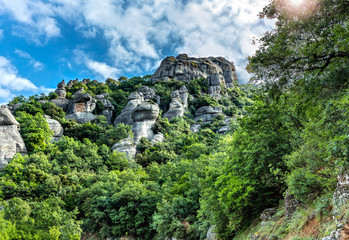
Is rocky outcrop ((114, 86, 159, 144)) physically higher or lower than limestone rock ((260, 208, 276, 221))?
higher

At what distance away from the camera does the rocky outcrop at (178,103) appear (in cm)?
Result: 6294

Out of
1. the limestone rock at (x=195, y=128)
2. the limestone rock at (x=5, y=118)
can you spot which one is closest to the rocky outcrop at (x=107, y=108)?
the limestone rock at (x=195, y=128)

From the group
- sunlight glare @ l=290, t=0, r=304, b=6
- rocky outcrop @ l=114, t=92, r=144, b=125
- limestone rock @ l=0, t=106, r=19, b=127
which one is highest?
rocky outcrop @ l=114, t=92, r=144, b=125

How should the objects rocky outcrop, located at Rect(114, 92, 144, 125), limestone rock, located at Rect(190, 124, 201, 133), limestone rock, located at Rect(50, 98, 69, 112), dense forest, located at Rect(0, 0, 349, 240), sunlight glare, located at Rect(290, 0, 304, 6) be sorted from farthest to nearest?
limestone rock, located at Rect(50, 98, 69, 112)
limestone rock, located at Rect(190, 124, 201, 133)
rocky outcrop, located at Rect(114, 92, 144, 125)
sunlight glare, located at Rect(290, 0, 304, 6)
dense forest, located at Rect(0, 0, 349, 240)

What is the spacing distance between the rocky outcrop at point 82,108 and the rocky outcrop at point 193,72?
102 feet

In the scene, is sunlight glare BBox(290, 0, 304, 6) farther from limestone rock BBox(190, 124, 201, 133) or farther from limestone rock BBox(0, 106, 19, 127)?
limestone rock BBox(190, 124, 201, 133)

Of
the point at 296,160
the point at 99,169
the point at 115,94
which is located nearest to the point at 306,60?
the point at 296,160

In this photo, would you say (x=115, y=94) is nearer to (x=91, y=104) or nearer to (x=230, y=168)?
(x=91, y=104)

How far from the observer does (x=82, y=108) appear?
193 ft

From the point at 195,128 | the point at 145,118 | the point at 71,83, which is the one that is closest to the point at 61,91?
the point at 71,83

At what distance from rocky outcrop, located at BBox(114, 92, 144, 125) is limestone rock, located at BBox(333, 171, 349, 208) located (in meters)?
51.9

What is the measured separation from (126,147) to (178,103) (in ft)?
82.0

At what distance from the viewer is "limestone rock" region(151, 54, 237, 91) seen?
85375 mm

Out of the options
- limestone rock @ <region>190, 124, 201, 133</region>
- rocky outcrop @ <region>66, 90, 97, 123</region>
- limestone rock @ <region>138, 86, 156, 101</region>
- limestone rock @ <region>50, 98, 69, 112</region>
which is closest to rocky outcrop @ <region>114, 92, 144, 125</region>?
limestone rock @ <region>138, 86, 156, 101</region>
